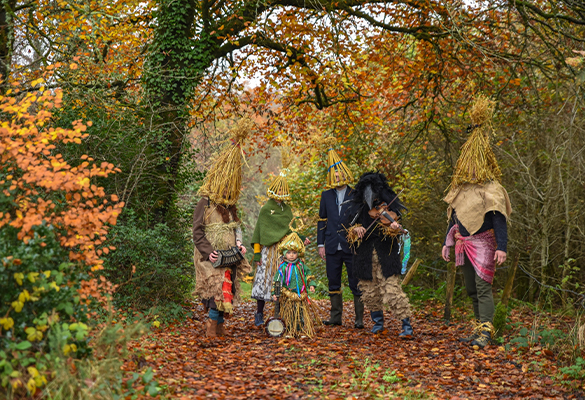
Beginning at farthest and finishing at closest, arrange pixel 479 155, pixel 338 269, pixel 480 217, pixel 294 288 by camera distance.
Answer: pixel 338 269 → pixel 294 288 → pixel 479 155 → pixel 480 217

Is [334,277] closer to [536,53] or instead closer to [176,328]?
[176,328]

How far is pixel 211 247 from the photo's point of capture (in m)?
6.07

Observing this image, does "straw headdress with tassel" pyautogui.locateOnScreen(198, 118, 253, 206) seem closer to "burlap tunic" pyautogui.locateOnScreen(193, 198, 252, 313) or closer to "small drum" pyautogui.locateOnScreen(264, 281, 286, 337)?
"burlap tunic" pyautogui.locateOnScreen(193, 198, 252, 313)

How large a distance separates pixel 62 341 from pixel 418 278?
7.84 metres

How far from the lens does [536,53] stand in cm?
916

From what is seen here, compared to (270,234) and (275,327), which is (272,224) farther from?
(275,327)

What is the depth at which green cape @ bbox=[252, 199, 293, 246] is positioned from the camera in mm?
6582

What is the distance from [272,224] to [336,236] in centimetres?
92

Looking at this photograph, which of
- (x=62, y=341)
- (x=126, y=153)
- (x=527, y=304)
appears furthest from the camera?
(x=527, y=304)

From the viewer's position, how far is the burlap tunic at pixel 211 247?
6.00 meters

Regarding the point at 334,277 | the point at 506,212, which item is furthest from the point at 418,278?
the point at 506,212

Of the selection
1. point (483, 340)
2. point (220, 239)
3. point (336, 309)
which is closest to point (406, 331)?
point (483, 340)

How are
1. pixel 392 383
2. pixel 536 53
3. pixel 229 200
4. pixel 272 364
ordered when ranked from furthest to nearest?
pixel 536 53 → pixel 229 200 → pixel 272 364 → pixel 392 383

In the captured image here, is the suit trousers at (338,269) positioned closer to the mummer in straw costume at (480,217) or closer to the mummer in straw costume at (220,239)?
the mummer in straw costume at (220,239)
